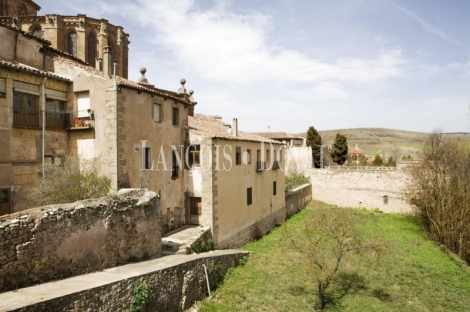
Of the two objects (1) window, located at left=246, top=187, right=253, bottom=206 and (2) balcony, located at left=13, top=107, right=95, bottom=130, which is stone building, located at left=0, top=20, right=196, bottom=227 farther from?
(1) window, located at left=246, top=187, right=253, bottom=206

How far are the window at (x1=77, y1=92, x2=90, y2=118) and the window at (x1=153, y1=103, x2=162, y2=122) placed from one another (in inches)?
106

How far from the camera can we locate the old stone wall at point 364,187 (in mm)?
30547

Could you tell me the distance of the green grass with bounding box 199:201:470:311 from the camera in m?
11.5

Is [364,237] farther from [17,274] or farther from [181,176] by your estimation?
[17,274]

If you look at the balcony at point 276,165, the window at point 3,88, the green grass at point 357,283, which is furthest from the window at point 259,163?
the window at point 3,88

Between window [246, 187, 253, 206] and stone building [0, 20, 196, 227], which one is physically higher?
stone building [0, 20, 196, 227]

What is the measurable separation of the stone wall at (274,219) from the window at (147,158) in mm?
5133

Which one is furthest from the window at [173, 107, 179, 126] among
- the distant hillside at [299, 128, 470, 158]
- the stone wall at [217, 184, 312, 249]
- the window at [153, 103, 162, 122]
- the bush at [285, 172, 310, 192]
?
the distant hillside at [299, 128, 470, 158]

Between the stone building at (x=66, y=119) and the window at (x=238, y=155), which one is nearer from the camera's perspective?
the stone building at (x=66, y=119)

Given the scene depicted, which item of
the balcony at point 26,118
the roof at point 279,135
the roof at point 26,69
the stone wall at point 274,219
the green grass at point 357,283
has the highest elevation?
the roof at point 26,69

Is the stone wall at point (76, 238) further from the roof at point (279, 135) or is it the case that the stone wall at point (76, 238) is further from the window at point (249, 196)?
the roof at point (279, 135)

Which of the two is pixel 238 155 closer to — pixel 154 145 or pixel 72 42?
pixel 154 145

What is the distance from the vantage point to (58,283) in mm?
7160

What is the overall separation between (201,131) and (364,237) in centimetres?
1294
